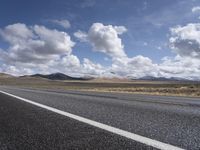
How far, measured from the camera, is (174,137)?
402 cm

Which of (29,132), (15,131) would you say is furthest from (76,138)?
(15,131)

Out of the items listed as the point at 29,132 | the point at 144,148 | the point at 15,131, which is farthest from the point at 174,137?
the point at 15,131

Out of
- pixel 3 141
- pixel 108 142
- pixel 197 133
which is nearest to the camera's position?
pixel 108 142

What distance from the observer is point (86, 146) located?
3551 millimetres

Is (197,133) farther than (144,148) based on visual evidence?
Yes

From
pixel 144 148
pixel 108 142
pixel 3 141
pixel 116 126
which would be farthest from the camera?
pixel 116 126

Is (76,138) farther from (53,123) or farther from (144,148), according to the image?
(53,123)

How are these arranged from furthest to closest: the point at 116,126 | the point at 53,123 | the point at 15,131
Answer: the point at 53,123
the point at 116,126
the point at 15,131

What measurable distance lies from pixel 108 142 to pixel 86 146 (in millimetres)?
325

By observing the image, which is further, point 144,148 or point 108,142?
point 108,142

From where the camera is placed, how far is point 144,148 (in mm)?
3375

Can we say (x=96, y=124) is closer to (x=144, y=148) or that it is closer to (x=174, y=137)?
(x=174, y=137)

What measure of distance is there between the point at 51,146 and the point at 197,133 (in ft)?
7.15

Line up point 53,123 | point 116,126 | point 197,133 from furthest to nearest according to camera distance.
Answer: point 53,123 → point 116,126 → point 197,133
